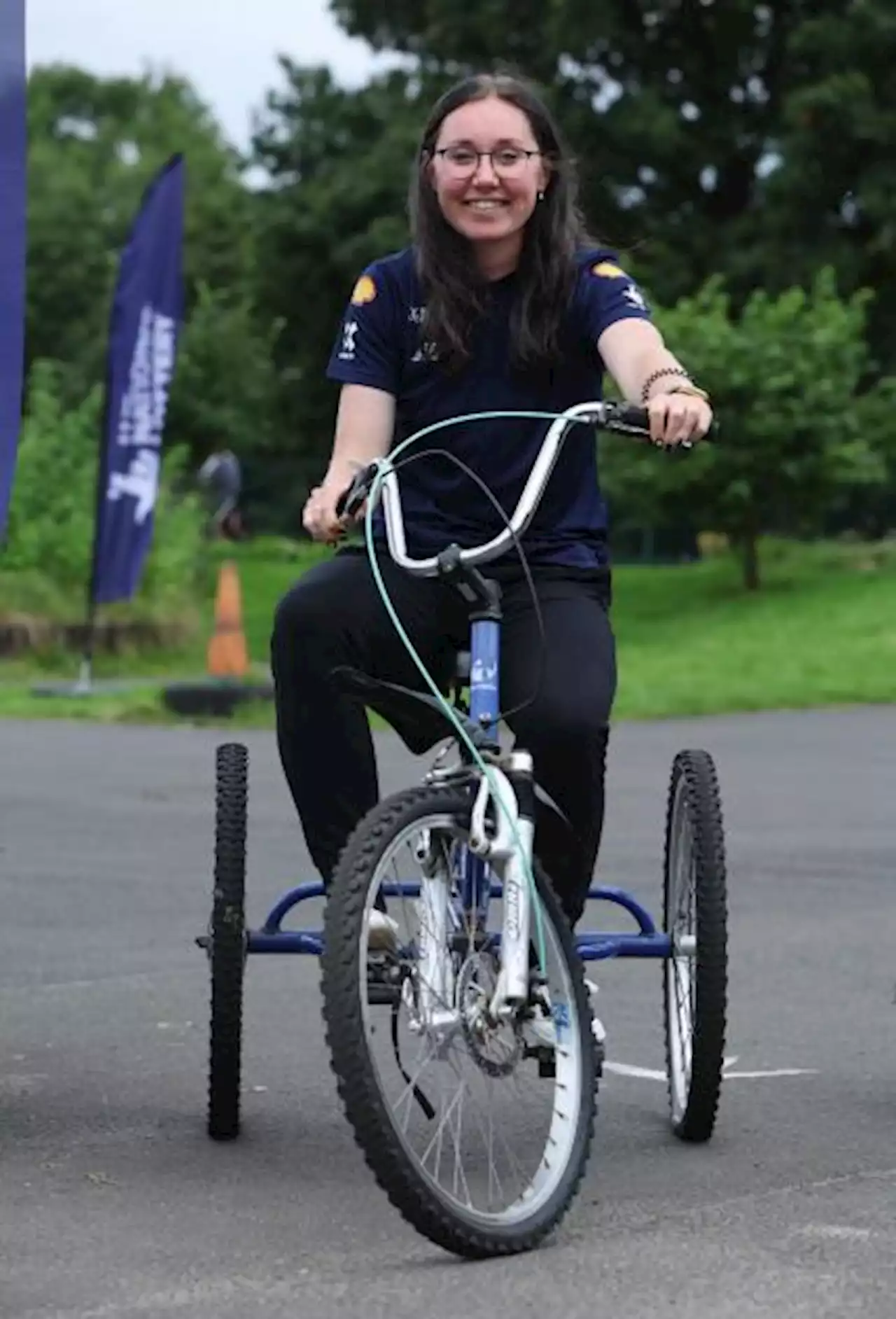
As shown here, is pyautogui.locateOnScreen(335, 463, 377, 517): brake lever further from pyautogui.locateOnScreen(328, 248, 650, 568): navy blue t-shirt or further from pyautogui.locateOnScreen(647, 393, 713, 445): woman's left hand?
pyautogui.locateOnScreen(647, 393, 713, 445): woman's left hand

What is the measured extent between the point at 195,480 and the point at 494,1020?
42.5 metres

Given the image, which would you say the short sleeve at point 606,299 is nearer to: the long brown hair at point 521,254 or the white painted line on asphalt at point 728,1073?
the long brown hair at point 521,254

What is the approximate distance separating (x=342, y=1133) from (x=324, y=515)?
1.28m

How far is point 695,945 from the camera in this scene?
16.5 ft

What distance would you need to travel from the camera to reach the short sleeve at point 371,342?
4918 mm

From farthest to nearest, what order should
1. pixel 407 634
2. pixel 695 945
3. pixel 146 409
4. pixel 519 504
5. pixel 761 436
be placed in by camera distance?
pixel 761 436
pixel 146 409
pixel 695 945
pixel 407 634
pixel 519 504

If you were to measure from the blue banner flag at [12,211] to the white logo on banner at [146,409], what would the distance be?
51.6ft

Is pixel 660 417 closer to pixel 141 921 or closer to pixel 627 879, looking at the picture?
pixel 141 921

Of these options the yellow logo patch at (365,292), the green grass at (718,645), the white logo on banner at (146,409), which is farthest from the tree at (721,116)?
the yellow logo patch at (365,292)

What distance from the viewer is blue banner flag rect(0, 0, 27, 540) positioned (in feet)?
17.1

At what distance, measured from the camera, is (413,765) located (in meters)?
14.2

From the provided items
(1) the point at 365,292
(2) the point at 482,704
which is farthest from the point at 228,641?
(2) the point at 482,704

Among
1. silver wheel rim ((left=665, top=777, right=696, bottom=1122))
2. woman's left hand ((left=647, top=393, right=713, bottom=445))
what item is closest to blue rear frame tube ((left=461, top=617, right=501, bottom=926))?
woman's left hand ((left=647, top=393, right=713, bottom=445))

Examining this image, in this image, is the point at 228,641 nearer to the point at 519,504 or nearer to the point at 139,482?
the point at 139,482
